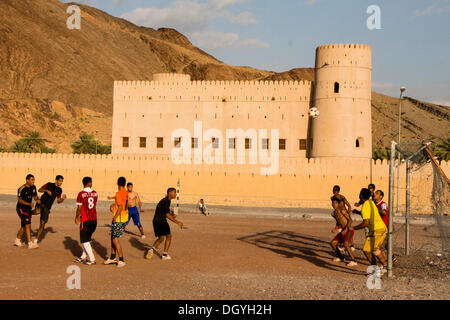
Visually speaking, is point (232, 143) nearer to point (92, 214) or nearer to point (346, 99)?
point (346, 99)

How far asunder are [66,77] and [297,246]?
7975 centimetres

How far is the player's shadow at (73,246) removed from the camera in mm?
12080

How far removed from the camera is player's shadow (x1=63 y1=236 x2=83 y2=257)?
12080 mm

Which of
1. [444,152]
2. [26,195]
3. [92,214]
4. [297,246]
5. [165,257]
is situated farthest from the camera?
[444,152]

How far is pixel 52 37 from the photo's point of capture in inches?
3772

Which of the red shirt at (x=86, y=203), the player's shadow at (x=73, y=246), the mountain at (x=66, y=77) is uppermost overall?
the mountain at (x=66, y=77)

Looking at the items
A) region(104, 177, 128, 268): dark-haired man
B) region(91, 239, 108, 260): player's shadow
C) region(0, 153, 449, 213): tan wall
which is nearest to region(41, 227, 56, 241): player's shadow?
region(91, 239, 108, 260): player's shadow

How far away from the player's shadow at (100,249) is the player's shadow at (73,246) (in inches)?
14.6

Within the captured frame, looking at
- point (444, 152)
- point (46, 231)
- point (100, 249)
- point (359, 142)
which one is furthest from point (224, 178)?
point (100, 249)

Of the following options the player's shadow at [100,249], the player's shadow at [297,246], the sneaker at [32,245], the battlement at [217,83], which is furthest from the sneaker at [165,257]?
the battlement at [217,83]

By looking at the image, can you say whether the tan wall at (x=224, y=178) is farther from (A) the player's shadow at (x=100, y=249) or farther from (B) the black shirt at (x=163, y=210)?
(B) the black shirt at (x=163, y=210)

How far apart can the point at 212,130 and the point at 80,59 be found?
67134mm

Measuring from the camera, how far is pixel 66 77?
87438 millimetres

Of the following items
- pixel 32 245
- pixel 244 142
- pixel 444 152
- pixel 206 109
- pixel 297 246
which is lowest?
pixel 297 246
